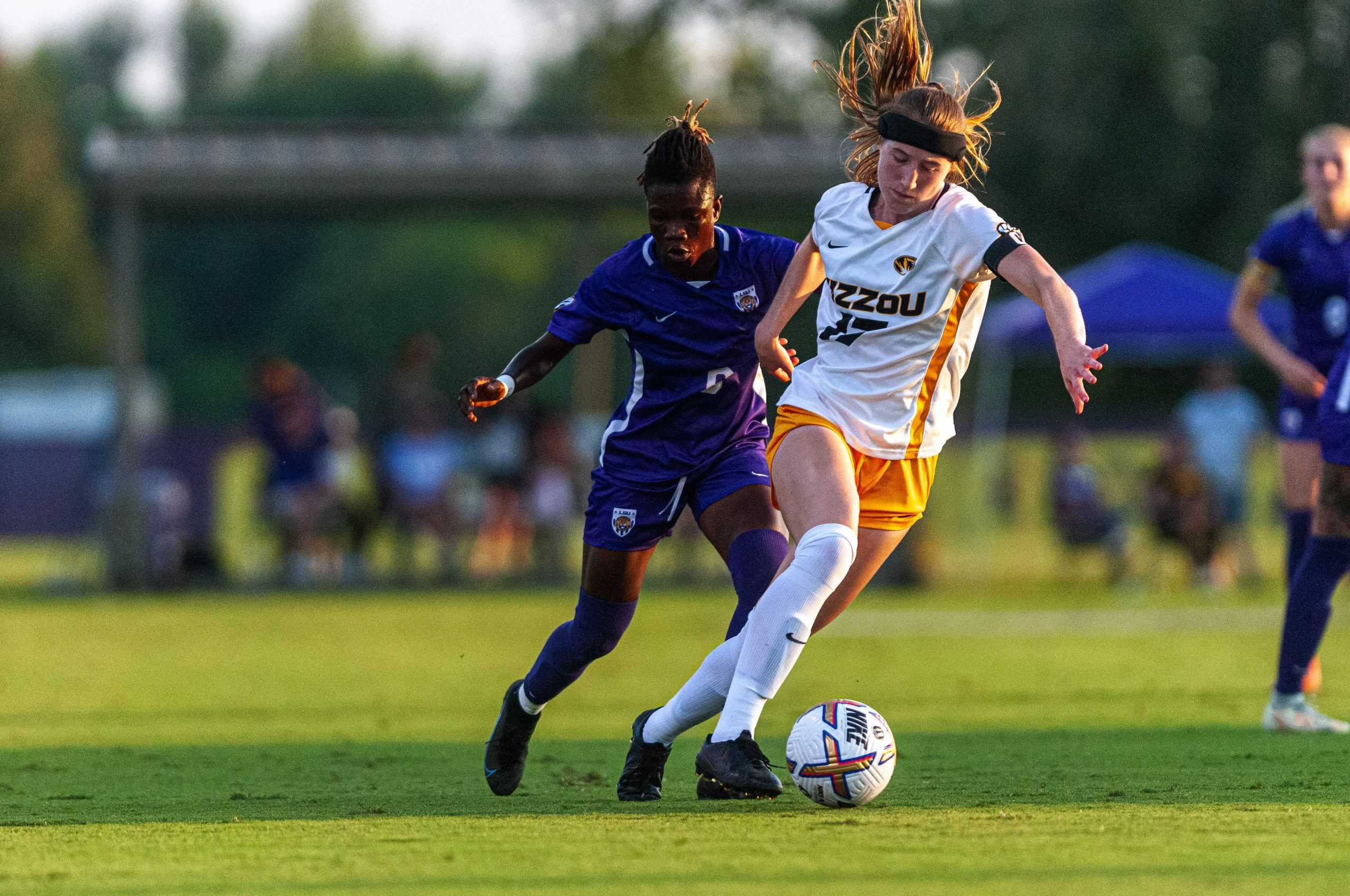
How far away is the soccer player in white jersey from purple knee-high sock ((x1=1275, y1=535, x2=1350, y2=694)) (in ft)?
7.30

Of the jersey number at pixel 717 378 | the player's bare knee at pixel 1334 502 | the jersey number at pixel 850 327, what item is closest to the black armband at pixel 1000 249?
the jersey number at pixel 850 327

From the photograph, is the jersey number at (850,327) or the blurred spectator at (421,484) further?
the blurred spectator at (421,484)

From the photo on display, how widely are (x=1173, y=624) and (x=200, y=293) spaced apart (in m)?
59.1

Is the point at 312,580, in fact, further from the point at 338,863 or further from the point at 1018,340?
the point at 338,863

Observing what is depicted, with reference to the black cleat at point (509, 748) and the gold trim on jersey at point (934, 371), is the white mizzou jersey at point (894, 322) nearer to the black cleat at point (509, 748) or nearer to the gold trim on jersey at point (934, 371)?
the gold trim on jersey at point (934, 371)

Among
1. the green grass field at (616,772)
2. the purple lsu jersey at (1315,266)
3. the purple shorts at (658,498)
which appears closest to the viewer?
the green grass field at (616,772)

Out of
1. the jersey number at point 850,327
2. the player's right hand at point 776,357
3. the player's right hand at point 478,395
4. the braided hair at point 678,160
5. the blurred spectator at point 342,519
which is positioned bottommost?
the blurred spectator at point 342,519

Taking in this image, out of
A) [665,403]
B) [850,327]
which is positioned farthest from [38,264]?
[850,327]

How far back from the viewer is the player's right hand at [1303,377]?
25.7 ft

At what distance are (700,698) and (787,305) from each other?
1226mm

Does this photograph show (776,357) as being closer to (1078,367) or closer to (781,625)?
(781,625)

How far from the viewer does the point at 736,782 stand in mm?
5145

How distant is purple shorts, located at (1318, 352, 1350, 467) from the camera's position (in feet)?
22.9

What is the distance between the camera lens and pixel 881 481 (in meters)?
5.67
